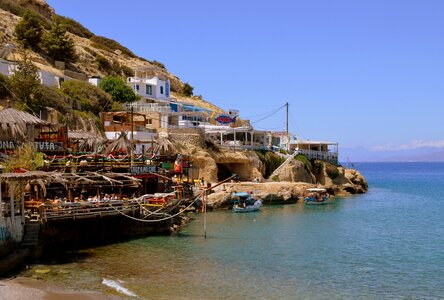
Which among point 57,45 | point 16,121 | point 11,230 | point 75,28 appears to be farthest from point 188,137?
point 75,28

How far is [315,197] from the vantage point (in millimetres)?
56875

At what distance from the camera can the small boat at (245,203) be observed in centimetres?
4908

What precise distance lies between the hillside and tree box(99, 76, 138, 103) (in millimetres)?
3893

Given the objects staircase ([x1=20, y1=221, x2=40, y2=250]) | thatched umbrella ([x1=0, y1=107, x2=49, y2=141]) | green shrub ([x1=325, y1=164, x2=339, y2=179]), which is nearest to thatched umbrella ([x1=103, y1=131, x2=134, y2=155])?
thatched umbrella ([x1=0, y1=107, x2=49, y2=141])

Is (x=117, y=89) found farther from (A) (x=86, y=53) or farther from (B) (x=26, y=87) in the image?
(B) (x=26, y=87)

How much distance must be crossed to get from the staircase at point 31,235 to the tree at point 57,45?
56246mm

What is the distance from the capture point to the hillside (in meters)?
74.6

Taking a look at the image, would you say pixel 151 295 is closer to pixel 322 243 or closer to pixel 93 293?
pixel 93 293

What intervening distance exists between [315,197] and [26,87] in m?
32.3

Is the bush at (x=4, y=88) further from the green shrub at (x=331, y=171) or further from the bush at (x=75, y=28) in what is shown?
the bush at (x=75, y=28)

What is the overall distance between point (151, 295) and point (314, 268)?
30.5ft

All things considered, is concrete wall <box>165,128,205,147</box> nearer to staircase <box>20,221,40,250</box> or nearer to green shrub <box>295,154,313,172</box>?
green shrub <box>295,154,313,172</box>

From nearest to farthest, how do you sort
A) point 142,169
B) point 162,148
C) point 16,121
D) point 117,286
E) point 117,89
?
point 117,286
point 16,121
point 142,169
point 162,148
point 117,89

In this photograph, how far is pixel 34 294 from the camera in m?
19.2
